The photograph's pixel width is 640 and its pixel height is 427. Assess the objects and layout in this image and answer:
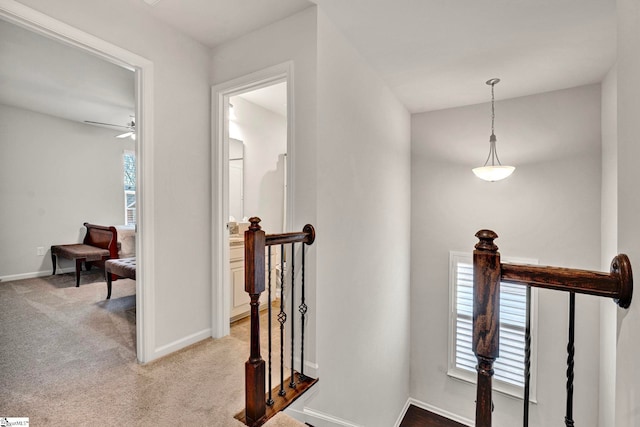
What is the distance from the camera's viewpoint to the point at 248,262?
1.55m

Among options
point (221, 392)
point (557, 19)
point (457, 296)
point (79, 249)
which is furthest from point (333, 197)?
point (79, 249)

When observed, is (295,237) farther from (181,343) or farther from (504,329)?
(504,329)

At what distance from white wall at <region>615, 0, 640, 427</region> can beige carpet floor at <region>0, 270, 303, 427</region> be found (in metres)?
1.42

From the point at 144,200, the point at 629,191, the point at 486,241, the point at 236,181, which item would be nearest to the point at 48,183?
the point at 236,181

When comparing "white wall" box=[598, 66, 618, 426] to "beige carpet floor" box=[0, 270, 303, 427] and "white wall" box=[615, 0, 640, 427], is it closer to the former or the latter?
"white wall" box=[615, 0, 640, 427]

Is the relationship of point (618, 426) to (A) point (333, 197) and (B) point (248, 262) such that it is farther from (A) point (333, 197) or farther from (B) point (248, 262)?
(A) point (333, 197)

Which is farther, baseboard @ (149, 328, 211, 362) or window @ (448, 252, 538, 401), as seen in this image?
window @ (448, 252, 538, 401)

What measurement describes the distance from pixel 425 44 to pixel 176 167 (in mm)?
2274

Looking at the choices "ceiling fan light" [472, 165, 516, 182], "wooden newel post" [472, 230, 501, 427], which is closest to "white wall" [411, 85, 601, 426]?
"ceiling fan light" [472, 165, 516, 182]

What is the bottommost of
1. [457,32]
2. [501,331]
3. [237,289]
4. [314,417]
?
[501,331]

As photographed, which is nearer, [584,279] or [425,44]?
[584,279]

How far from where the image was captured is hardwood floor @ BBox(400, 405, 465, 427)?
385 cm

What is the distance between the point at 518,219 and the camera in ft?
11.7

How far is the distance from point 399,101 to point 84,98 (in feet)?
13.8
